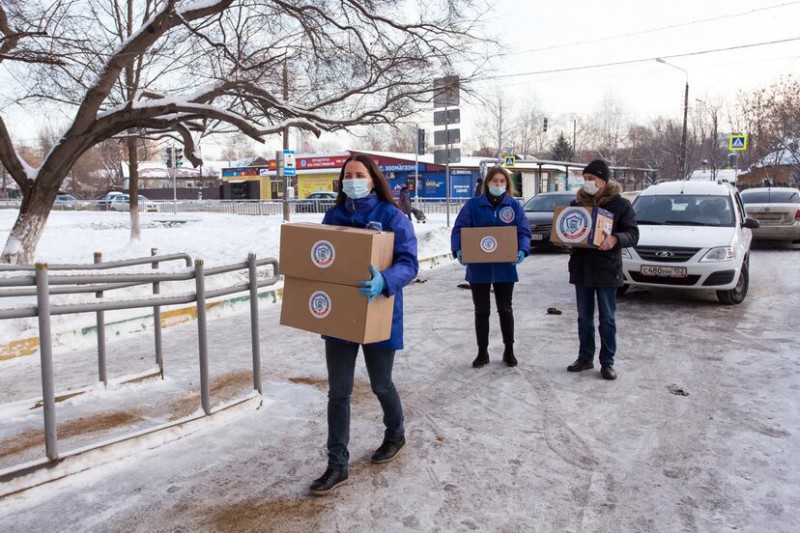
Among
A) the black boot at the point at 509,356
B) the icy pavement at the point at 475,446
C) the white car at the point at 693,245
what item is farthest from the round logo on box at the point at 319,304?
the white car at the point at 693,245

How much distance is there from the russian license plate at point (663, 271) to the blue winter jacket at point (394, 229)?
19.9ft

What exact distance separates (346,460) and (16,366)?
15.3 feet

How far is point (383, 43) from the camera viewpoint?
45.5ft

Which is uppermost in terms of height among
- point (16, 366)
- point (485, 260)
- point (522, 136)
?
point (522, 136)

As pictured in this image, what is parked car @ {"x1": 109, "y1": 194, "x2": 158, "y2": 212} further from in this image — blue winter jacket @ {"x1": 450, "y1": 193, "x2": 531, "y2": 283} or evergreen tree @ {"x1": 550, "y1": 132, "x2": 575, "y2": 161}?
evergreen tree @ {"x1": 550, "y1": 132, "x2": 575, "y2": 161}

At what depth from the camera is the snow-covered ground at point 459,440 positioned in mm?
3279

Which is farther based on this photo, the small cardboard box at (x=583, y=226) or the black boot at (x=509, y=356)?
the black boot at (x=509, y=356)

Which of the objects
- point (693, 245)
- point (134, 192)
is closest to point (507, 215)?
point (693, 245)

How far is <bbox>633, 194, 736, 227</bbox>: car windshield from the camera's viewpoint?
9422 mm

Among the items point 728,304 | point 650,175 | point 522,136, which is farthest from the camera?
point 522,136

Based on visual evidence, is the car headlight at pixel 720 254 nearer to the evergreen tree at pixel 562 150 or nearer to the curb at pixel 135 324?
the curb at pixel 135 324

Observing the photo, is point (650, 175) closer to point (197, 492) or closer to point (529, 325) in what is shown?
point (529, 325)

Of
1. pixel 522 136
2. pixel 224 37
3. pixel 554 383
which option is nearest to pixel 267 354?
pixel 554 383

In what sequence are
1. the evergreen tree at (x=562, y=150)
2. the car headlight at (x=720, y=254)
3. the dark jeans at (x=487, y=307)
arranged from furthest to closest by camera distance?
the evergreen tree at (x=562, y=150) → the car headlight at (x=720, y=254) → the dark jeans at (x=487, y=307)
